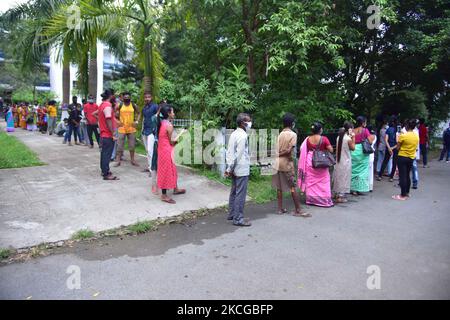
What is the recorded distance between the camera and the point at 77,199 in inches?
240

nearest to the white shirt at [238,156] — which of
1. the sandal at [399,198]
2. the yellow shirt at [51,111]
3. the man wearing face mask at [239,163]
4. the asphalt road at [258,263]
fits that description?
the man wearing face mask at [239,163]

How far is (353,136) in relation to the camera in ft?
24.0

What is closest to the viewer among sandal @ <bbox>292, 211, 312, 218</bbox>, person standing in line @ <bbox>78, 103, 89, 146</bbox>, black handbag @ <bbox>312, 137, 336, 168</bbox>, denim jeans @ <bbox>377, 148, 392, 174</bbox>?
sandal @ <bbox>292, 211, 312, 218</bbox>

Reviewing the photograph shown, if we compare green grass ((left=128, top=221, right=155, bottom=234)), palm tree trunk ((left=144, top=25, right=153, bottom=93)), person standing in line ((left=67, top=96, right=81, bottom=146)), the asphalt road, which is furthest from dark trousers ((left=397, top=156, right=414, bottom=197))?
person standing in line ((left=67, top=96, right=81, bottom=146))

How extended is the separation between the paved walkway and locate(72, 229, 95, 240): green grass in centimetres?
11

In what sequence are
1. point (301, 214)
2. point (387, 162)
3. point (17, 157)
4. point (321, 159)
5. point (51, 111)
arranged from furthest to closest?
point (51, 111)
point (387, 162)
point (17, 157)
point (321, 159)
point (301, 214)

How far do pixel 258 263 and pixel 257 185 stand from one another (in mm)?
3866

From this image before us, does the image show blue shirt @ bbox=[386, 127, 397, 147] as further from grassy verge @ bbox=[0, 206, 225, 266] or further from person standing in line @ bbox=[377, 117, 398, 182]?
grassy verge @ bbox=[0, 206, 225, 266]

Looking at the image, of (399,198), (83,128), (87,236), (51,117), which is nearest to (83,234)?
(87,236)

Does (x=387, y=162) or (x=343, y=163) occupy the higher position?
(x=343, y=163)

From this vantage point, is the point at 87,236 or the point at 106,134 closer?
the point at 87,236

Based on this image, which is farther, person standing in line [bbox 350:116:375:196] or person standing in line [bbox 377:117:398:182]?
person standing in line [bbox 377:117:398:182]

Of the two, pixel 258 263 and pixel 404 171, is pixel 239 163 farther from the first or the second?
pixel 404 171

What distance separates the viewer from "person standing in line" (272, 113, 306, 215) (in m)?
6.08
